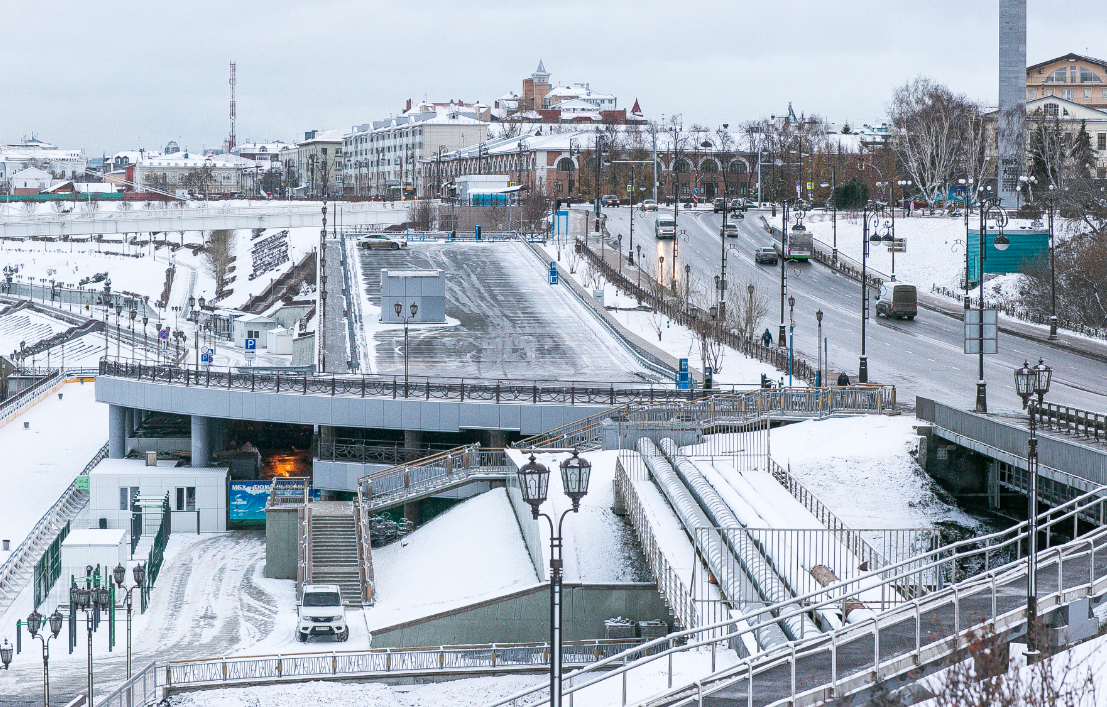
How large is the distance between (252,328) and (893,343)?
1723 inches

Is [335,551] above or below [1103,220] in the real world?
below

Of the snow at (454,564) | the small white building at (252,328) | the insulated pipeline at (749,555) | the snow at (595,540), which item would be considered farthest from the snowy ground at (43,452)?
the insulated pipeline at (749,555)

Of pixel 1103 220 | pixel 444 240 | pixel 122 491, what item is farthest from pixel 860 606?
pixel 444 240

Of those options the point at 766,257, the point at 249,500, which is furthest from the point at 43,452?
the point at 766,257

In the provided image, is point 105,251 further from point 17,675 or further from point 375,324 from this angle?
point 17,675

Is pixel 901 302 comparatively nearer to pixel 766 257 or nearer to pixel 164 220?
pixel 766 257

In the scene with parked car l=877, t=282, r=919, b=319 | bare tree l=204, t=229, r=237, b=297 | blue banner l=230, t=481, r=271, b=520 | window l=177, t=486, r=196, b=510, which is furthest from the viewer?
bare tree l=204, t=229, r=237, b=297

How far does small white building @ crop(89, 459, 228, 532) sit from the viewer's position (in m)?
42.2

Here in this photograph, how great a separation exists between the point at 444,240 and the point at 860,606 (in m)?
72.5

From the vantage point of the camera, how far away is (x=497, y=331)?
57750 millimetres

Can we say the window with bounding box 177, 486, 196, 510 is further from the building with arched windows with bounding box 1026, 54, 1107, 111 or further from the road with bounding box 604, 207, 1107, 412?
the building with arched windows with bounding box 1026, 54, 1107, 111

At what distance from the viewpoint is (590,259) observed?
253 ft

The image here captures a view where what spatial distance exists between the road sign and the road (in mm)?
3637

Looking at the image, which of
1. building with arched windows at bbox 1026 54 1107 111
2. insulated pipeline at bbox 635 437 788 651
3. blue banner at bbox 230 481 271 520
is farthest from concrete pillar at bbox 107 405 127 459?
building with arched windows at bbox 1026 54 1107 111
